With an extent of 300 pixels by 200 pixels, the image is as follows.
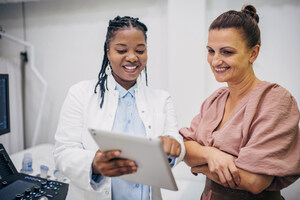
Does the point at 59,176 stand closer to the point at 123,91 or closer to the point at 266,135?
the point at 123,91

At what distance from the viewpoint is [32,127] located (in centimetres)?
207

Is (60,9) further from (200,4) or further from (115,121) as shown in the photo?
(115,121)

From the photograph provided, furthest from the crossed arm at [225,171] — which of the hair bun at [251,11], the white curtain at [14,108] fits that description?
the white curtain at [14,108]

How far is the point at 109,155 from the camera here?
639mm

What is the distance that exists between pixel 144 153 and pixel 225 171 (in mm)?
355

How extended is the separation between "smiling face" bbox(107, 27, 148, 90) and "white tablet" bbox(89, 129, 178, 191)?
37cm

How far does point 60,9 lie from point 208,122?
1588mm

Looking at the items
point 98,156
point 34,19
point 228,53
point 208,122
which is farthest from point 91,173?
point 34,19

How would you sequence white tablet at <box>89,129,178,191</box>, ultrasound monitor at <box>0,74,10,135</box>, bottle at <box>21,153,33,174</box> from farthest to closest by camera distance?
1. bottle at <box>21,153,33,174</box>
2. ultrasound monitor at <box>0,74,10,135</box>
3. white tablet at <box>89,129,178,191</box>

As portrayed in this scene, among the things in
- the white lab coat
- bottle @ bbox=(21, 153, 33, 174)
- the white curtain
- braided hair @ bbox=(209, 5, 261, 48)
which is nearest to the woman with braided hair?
the white lab coat

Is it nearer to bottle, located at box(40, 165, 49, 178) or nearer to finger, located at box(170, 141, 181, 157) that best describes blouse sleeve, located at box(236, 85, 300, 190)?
finger, located at box(170, 141, 181, 157)

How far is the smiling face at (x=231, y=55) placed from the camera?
84 cm

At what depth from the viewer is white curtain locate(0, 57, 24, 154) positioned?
1875mm

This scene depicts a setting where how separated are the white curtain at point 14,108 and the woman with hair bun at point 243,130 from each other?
5.34 ft
